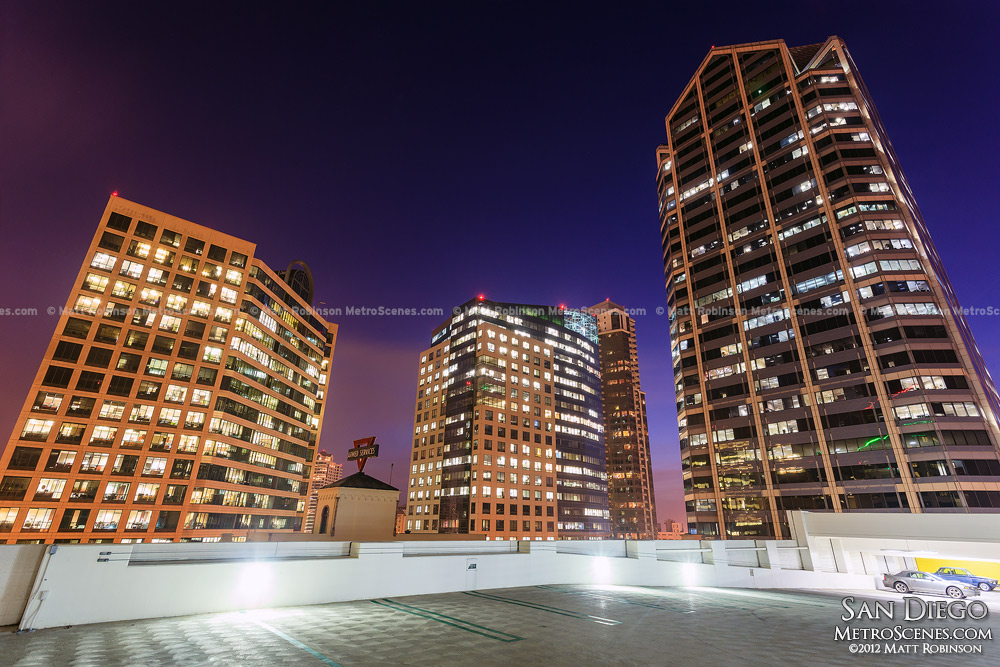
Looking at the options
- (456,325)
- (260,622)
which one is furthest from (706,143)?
(260,622)

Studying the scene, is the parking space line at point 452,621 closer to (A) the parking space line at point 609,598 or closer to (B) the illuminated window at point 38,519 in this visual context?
(A) the parking space line at point 609,598


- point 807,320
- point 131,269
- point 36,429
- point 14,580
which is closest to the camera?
point 14,580

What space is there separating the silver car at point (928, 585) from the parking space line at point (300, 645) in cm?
3215

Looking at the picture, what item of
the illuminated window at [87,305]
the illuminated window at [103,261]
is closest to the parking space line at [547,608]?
the illuminated window at [87,305]

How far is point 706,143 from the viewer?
101m

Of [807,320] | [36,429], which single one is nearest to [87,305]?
[36,429]

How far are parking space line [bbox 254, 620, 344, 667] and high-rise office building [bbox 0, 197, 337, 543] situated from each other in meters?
68.7

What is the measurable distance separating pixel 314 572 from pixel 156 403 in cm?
7058

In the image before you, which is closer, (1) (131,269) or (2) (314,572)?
(2) (314,572)

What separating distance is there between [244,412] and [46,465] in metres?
25.0

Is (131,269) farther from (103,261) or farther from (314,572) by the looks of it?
(314,572)

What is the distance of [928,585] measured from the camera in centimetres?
2453

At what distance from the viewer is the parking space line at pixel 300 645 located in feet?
28.6

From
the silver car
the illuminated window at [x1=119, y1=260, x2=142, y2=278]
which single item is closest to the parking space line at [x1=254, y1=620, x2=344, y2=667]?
the silver car
